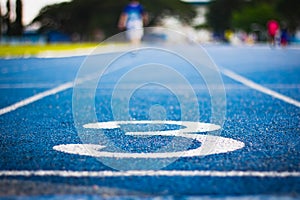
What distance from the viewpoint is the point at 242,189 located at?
2.62 metres

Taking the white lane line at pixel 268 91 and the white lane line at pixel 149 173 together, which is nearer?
the white lane line at pixel 149 173

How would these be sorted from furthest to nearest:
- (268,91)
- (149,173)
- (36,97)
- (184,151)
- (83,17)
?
(83,17) < (268,91) < (36,97) < (184,151) < (149,173)

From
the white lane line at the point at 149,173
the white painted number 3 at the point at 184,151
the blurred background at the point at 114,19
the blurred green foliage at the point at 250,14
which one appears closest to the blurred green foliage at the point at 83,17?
the blurred background at the point at 114,19

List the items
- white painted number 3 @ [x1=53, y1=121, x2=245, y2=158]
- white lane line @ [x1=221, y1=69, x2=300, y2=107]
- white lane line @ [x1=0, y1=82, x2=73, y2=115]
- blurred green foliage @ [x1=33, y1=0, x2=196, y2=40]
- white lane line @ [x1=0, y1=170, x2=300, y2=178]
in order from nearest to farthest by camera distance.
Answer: white lane line @ [x1=0, y1=170, x2=300, y2=178] < white painted number 3 @ [x1=53, y1=121, x2=245, y2=158] < white lane line @ [x1=0, y1=82, x2=73, y2=115] < white lane line @ [x1=221, y1=69, x2=300, y2=107] < blurred green foliage @ [x1=33, y1=0, x2=196, y2=40]

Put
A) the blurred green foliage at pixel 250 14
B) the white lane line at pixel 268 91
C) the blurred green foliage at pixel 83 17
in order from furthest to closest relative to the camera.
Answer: the blurred green foliage at pixel 83 17 < the blurred green foliage at pixel 250 14 < the white lane line at pixel 268 91

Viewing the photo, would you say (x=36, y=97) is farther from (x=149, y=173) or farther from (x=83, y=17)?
(x=83, y=17)

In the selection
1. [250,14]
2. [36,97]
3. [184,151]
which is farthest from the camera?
[250,14]

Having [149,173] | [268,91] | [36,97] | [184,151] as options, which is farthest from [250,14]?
[149,173]

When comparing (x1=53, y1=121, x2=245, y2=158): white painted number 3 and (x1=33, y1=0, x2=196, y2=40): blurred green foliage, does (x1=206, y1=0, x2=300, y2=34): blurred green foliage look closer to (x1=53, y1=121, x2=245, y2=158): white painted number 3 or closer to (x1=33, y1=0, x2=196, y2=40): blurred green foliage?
(x1=33, y1=0, x2=196, y2=40): blurred green foliage

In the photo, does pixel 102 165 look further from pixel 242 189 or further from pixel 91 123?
pixel 91 123

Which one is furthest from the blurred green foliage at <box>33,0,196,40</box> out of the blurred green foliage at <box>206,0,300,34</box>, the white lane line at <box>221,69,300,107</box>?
the white lane line at <box>221,69,300,107</box>

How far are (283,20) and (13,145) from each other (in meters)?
93.9

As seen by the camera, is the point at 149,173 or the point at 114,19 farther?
the point at 114,19

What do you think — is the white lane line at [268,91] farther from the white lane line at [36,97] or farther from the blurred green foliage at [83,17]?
the blurred green foliage at [83,17]
